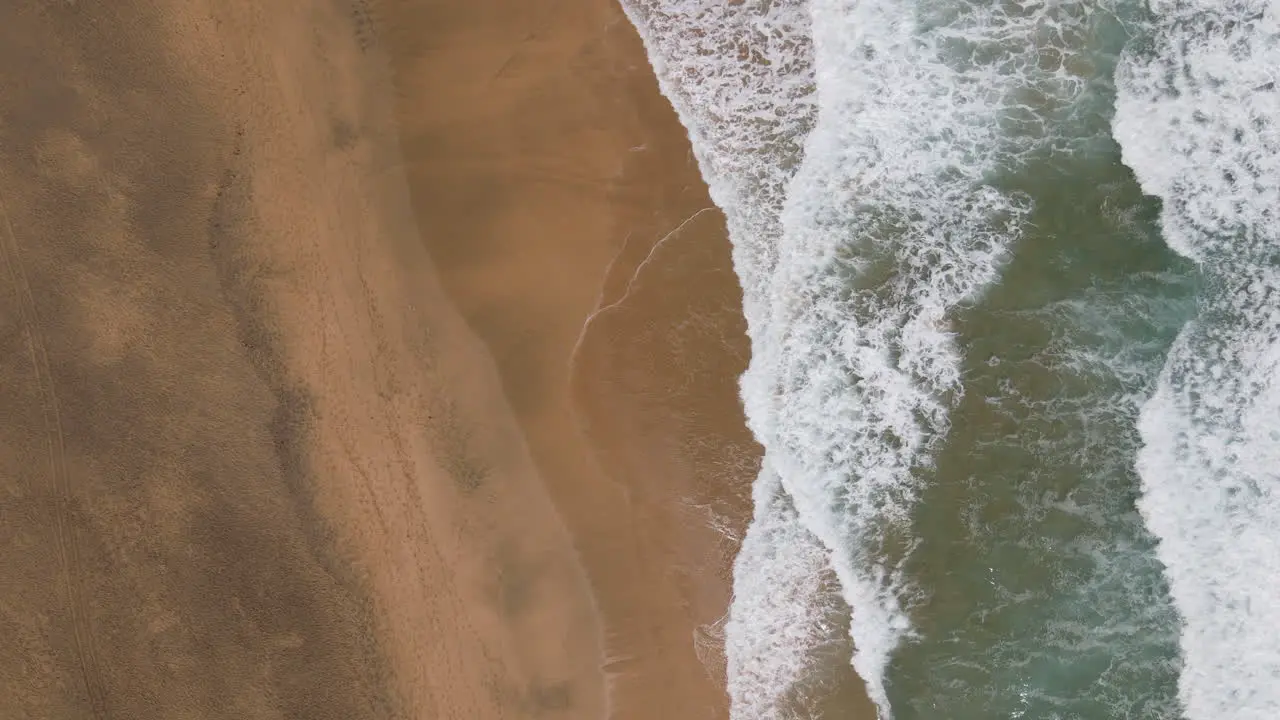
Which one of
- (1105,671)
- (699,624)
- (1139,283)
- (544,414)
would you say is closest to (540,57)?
(544,414)

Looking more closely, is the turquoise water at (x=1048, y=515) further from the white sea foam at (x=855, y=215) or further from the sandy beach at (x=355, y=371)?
the sandy beach at (x=355, y=371)

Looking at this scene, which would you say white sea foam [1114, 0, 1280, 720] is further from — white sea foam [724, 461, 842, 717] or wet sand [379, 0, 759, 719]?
wet sand [379, 0, 759, 719]

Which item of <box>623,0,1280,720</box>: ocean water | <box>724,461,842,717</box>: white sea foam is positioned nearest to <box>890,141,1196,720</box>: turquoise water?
<box>623,0,1280,720</box>: ocean water

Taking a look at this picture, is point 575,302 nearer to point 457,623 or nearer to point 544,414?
point 544,414

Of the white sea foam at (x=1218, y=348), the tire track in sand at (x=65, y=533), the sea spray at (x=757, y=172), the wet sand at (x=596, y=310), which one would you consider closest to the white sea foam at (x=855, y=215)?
the sea spray at (x=757, y=172)

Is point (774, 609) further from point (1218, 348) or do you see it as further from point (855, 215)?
point (1218, 348)
